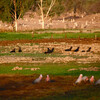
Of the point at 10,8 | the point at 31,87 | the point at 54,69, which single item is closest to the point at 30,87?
the point at 31,87

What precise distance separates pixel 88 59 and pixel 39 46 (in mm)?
11125

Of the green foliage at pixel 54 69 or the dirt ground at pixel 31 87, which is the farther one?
the green foliage at pixel 54 69

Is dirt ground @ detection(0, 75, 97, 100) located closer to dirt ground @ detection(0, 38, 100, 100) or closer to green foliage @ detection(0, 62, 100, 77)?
dirt ground @ detection(0, 38, 100, 100)

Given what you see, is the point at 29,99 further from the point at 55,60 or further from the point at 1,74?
the point at 55,60

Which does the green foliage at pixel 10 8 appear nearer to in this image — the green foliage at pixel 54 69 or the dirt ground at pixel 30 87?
the green foliage at pixel 54 69

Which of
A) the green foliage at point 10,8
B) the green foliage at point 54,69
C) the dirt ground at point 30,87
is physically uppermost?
the green foliage at point 10,8

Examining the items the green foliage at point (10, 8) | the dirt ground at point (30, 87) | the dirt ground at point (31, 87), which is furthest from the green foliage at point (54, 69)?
the green foliage at point (10, 8)

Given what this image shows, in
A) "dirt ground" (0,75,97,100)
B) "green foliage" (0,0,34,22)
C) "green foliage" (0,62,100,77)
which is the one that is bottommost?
"green foliage" (0,62,100,77)

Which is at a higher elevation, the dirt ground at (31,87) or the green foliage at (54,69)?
the dirt ground at (31,87)

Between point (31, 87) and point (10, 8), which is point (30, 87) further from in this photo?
point (10, 8)

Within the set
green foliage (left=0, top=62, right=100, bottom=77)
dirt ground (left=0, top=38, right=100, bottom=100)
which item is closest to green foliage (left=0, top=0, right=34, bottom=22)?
green foliage (left=0, top=62, right=100, bottom=77)

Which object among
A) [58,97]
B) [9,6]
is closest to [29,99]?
[58,97]

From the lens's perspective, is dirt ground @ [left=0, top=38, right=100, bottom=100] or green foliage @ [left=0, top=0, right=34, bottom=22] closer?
dirt ground @ [left=0, top=38, right=100, bottom=100]

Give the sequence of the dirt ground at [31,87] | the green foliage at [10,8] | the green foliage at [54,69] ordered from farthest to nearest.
Result: the green foliage at [10,8], the green foliage at [54,69], the dirt ground at [31,87]
